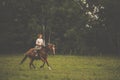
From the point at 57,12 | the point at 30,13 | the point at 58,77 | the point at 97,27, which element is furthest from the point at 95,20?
the point at 58,77

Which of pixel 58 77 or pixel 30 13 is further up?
pixel 30 13

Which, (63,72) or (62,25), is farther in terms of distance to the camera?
(62,25)

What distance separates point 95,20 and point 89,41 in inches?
116

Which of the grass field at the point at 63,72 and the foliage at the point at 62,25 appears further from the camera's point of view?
the foliage at the point at 62,25

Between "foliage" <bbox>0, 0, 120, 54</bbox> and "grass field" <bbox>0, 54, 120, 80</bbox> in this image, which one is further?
"foliage" <bbox>0, 0, 120, 54</bbox>

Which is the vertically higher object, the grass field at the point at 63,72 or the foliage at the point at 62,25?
the foliage at the point at 62,25

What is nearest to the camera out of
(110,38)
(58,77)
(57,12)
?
(58,77)

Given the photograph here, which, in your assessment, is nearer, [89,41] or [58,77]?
[58,77]

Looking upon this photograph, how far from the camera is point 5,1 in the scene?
5350 centimetres

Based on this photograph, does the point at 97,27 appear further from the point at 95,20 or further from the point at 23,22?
the point at 23,22

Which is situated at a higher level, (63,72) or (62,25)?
(62,25)

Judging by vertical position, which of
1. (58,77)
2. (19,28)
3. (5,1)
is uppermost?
(5,1)

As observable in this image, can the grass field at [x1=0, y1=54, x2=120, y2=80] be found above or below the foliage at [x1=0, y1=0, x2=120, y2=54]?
below

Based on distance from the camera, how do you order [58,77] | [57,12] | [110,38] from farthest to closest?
[57,12]
[110,38]
[58,77]
